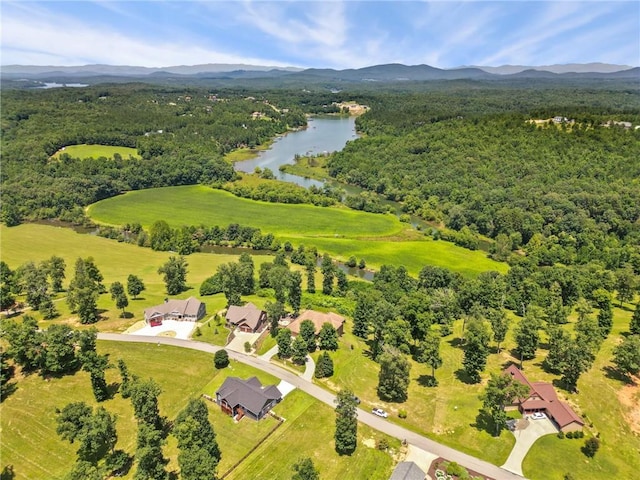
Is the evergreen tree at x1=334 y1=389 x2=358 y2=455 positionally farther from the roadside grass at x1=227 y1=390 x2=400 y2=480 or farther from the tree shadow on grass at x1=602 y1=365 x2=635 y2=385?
the tree shadow on grass at x1=602 y1=365 x2=635 y2=385

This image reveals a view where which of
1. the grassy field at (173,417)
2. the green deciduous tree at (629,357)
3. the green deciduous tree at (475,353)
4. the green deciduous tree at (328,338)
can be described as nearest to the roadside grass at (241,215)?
the green deciduous tree at (328,338)

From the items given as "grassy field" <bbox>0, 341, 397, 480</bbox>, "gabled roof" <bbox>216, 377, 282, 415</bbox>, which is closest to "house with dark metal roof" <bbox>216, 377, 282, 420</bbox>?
"gabled roof" <bbox>216, 377, 282, 415</bbox>

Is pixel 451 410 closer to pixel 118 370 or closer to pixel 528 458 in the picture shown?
pixel 528 458

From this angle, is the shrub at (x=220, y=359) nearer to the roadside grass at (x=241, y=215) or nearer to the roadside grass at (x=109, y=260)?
the roadside grass at (x=109, y=260)

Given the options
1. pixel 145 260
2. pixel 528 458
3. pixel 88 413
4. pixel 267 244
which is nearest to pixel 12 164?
pixel 145 260

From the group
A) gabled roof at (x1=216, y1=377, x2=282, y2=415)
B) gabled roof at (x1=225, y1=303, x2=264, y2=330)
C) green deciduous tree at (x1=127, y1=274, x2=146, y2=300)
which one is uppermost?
gabled roof at (x1=216, y1=377, x2=282, y2=415)

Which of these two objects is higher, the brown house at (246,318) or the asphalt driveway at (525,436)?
the asphalt driveway at (525,436)
